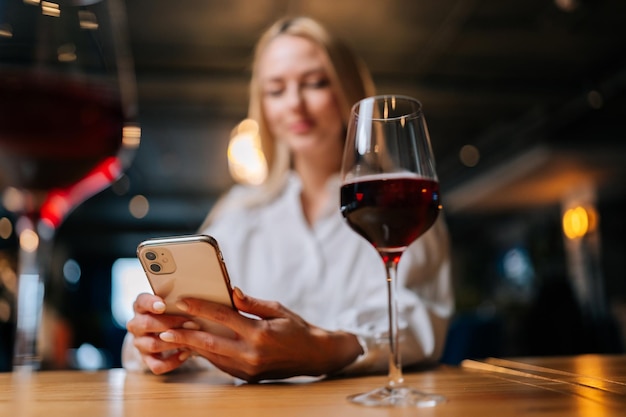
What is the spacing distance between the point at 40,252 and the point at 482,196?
10.1 meters

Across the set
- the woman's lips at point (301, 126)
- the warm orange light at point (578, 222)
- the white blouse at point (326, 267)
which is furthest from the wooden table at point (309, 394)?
the warm orange light at point (578, 222)

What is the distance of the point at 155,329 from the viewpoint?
0.82 m

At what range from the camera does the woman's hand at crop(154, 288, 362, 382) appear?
2.51 feet

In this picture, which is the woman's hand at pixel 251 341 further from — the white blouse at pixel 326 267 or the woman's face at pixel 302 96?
the woman's face at pixel 302 96

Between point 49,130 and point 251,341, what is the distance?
46 centimetres

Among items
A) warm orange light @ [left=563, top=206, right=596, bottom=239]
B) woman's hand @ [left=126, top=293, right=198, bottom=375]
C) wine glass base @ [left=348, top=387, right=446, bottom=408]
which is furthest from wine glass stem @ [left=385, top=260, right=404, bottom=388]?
warm orange light @ [left=563, top=206, right=596, bottom=239]

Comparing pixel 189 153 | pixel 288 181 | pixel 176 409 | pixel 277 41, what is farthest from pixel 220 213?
pixel 189 153

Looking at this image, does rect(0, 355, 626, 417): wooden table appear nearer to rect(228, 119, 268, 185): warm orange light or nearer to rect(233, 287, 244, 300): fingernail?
rect(233, 287, 244, 300): fingernail

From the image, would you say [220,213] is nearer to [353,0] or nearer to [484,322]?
[484,322]

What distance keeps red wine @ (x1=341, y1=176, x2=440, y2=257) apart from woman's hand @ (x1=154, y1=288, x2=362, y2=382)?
6.6 inches

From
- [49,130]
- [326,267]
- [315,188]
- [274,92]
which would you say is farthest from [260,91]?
[49,130]

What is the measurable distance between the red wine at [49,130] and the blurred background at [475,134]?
2.82 metres

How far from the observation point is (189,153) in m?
8.30

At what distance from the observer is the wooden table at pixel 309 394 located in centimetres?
55
